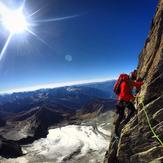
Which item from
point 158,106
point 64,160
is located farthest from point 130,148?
point 64,160

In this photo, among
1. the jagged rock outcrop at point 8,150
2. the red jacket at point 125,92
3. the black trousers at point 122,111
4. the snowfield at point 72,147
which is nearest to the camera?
the red jacket at point 125,92

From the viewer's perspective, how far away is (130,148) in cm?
2212

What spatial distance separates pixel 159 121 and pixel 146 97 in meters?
2.33

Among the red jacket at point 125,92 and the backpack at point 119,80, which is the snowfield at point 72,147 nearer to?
the backpack at point 119,80

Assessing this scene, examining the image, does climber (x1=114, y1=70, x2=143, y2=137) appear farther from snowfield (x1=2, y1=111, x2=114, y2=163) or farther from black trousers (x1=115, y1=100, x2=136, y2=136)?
snowfield (x1=2, y1=111, x2=114, y2=163)

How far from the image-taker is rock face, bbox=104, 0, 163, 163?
2042 centimetres

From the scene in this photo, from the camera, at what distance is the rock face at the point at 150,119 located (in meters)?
20.4

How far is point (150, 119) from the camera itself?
20.7 meters

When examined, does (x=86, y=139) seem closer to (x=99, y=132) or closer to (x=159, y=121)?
(x=99, y=132)

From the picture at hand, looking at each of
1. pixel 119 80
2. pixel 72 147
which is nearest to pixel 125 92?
pixel 119 80

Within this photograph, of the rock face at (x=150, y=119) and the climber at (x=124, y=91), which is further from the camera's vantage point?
the rock face at (x=150, y=119)

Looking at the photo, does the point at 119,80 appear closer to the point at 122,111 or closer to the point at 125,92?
the point at 125,92

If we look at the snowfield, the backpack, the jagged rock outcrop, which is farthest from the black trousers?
the jagged rock outcrop

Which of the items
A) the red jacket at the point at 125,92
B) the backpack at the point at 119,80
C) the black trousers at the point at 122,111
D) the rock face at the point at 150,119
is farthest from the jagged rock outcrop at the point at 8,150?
the red jacket at the point at 125,92
